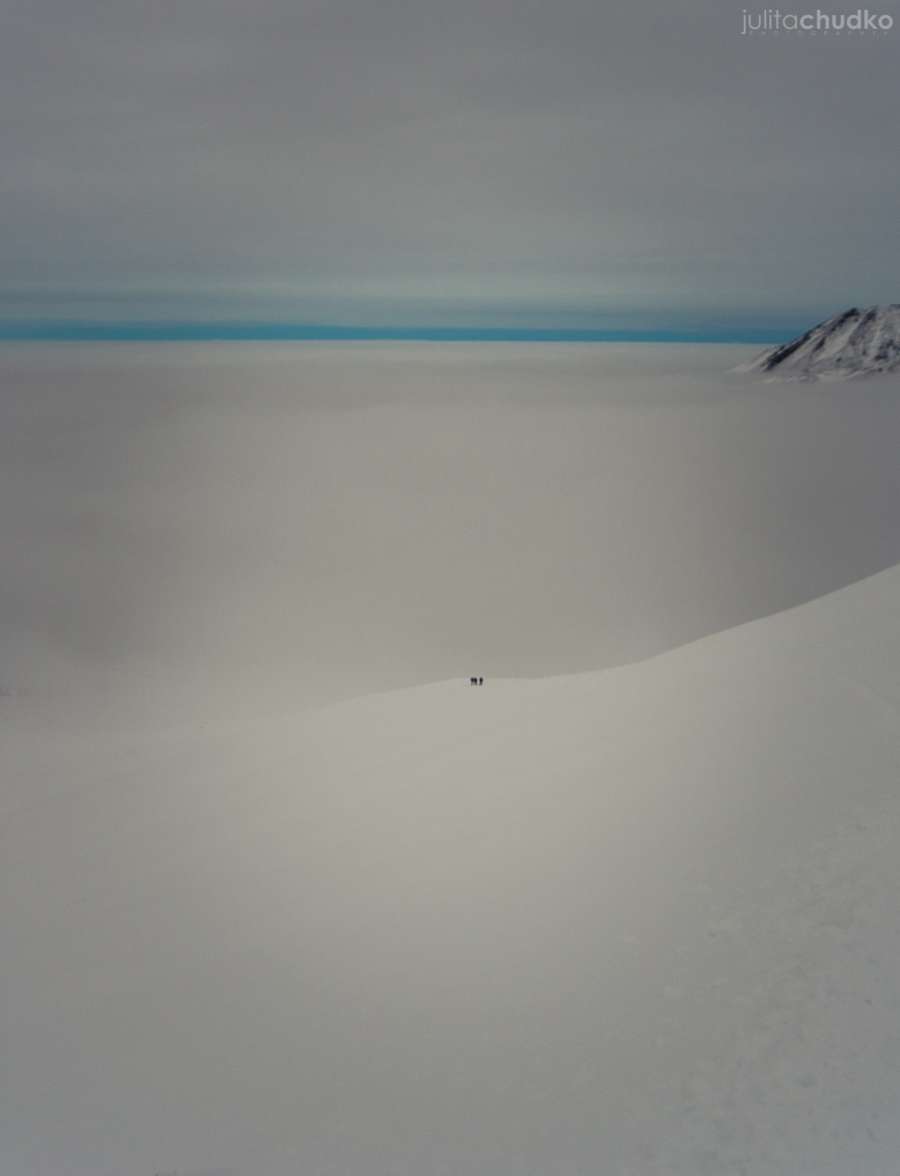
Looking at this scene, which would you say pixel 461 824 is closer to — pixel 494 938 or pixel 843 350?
pixel 494 938

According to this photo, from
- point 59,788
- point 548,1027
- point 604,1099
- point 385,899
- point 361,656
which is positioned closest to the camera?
point 604,1099

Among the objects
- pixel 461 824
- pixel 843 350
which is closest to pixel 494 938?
pixel 461 824

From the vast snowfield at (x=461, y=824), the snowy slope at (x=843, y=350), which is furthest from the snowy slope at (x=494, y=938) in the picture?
the snowy slope at (x=843, y=350)

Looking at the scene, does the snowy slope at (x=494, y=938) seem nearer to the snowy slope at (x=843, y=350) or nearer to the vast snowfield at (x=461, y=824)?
the vast snowfield at (x=461, y=824)

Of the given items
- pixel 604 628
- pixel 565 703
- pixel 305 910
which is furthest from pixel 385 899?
pixel 604 628

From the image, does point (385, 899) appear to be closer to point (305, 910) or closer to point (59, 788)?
point (305, 910)

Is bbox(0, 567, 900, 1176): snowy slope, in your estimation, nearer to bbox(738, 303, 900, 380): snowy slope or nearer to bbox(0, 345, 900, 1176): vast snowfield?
bbox(0, 345, 900, 1176): vast snowfield
